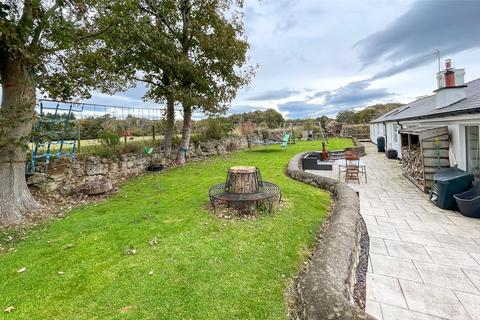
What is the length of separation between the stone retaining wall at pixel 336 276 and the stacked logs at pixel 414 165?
4.60 m

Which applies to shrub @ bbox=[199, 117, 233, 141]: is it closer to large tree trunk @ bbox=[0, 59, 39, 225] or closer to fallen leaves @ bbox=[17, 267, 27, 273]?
large tree trunk @ bbox=[0, 59, 39, 225]

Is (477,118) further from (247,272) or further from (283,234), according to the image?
(247,272)

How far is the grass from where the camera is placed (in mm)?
2365

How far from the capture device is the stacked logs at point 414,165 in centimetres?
775

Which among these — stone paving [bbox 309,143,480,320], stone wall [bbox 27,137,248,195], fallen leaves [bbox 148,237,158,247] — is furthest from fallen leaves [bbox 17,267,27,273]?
stone paving [bbox 309,143,480,320]

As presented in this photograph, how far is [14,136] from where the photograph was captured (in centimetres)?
487

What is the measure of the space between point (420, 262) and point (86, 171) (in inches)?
346

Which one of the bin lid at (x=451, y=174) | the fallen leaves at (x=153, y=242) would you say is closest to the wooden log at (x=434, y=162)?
the bin lid at (x=451, y=174)

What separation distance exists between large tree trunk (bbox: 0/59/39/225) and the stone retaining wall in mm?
5866

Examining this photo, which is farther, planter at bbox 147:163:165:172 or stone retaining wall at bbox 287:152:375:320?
planter at bbox 147:163:165:172

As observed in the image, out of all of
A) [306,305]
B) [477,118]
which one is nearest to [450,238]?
[477,118]

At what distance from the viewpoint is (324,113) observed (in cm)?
3962

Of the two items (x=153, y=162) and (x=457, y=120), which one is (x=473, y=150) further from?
(x=153, y=162)

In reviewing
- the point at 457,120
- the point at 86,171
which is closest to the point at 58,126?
the point at 86,171
